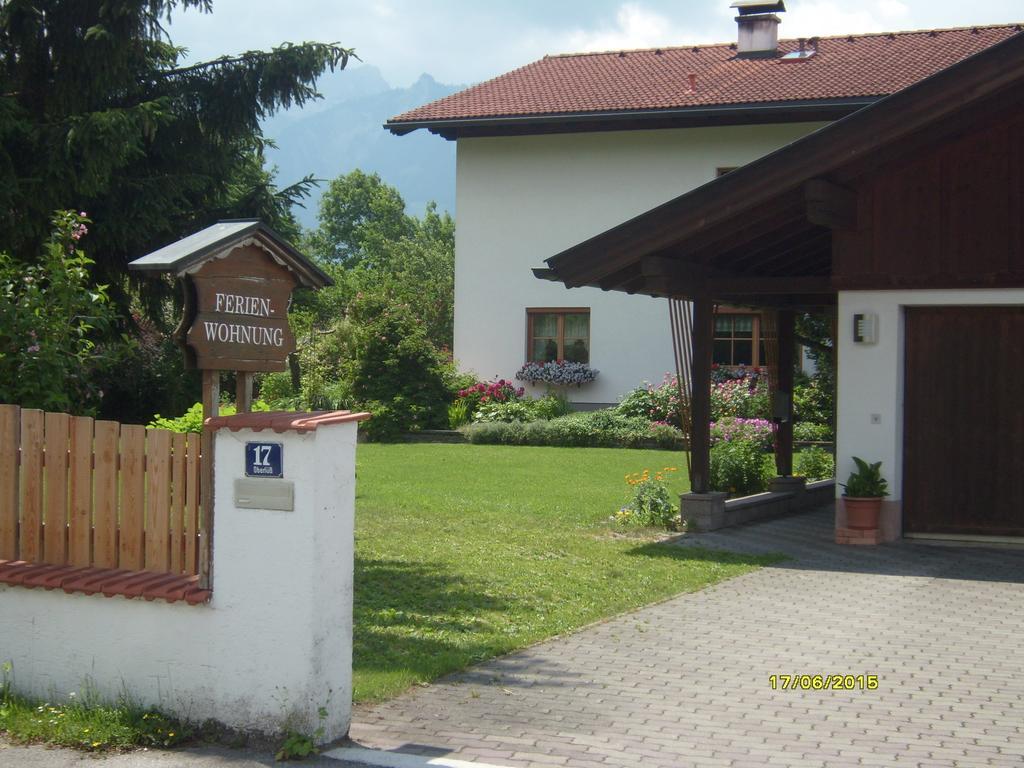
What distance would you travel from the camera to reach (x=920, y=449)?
12906mm

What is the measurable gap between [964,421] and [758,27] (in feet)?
66.5

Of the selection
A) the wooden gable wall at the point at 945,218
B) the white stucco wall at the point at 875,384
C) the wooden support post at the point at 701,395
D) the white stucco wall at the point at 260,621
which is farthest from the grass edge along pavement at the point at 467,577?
the wooden gable wall at the point at 945,218

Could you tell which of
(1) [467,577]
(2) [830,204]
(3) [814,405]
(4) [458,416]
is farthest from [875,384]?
(4) [458,416]

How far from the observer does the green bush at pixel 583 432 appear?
24.1 metres

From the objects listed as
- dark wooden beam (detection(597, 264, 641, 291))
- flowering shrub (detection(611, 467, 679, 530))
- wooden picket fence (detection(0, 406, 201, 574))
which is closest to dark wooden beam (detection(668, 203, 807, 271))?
dark wooden beam (detection(597, 264, 641, 291))

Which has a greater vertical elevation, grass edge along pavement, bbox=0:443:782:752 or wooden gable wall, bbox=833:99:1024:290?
wooden gable wall, bbox=833:99:1024:290

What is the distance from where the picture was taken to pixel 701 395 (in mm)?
14094

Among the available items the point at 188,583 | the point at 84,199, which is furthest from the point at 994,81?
the point at 84,199

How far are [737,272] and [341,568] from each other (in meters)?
10.2

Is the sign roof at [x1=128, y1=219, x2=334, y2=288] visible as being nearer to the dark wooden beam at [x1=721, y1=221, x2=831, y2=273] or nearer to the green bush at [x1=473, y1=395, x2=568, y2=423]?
the dark wooden beam at [x1=721, y1=221, x2=831, y2=273]

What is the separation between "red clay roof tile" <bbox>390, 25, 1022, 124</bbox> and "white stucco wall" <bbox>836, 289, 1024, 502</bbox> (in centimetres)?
1431

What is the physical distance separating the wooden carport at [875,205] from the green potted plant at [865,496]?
1.97 meters
